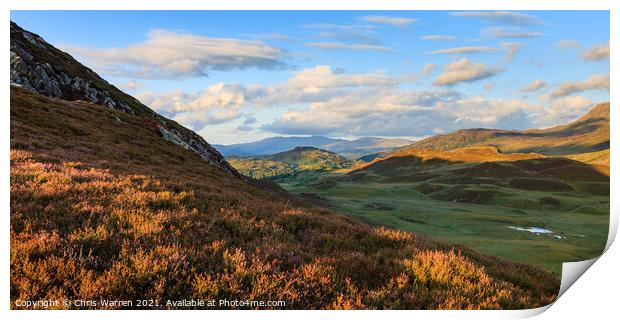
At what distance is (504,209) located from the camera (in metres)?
79.4

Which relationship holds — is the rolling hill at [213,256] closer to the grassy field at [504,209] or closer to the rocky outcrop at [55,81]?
the grassy field at [504,209]

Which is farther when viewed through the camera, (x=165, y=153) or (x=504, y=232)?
(x=504, y=232)

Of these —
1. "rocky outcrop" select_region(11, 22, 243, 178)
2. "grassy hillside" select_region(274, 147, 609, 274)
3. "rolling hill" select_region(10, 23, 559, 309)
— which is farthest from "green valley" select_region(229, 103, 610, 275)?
"rocky outcrop" select_region(11, 22, 243, 178)

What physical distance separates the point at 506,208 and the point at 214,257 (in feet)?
291

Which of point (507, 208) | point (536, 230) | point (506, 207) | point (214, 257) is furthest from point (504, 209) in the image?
point (214, 257)

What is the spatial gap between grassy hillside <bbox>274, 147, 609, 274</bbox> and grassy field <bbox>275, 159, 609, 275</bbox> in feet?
0.24

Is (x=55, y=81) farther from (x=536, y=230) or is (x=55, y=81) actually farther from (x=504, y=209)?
(x=504, y=209)

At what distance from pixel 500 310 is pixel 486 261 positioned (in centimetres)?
207

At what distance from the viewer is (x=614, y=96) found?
40.2ft

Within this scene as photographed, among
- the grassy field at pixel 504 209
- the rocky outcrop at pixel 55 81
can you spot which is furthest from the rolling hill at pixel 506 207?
the rocky outcrop at pixel 55 81

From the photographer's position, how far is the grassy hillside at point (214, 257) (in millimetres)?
Result: 5727

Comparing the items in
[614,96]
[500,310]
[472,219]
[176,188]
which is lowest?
[472,219]
